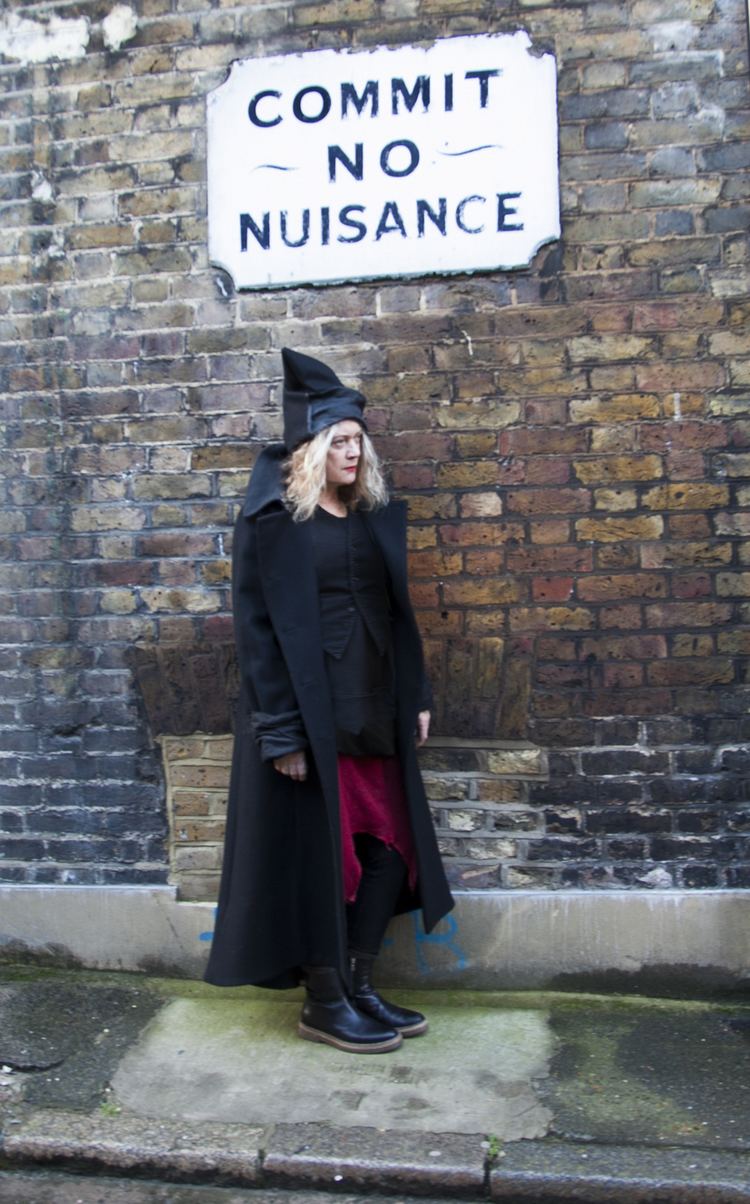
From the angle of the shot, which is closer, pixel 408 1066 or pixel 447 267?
pixel 408 1066

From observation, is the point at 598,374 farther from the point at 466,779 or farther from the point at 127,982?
the point at 127,982

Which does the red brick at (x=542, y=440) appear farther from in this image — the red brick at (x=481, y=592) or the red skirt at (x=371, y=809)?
the red skirt at (x=371, y=809)

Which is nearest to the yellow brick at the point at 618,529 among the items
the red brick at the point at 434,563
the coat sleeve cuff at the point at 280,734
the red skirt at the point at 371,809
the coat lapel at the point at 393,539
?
the red brick at the point at 434,563

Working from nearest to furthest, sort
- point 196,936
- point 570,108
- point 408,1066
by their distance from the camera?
point 408,1066, point 570,108, point 196,936

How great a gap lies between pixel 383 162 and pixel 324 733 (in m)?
1.88

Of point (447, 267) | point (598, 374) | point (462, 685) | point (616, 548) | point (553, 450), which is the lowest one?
point (462, 685)

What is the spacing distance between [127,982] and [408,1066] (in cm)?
112

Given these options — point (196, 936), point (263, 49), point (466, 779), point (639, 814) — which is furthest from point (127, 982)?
point (263, 49)

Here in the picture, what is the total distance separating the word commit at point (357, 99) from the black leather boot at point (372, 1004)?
2.71 m

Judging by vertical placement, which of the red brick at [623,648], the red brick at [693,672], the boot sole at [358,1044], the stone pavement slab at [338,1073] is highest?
the red brick at [623,648]

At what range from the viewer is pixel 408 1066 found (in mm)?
3232

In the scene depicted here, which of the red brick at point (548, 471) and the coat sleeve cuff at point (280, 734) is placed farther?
the red brick at point (548, 471)

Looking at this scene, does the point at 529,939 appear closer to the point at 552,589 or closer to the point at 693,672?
the point at 693,672

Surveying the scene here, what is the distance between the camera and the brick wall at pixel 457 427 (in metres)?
3.57
